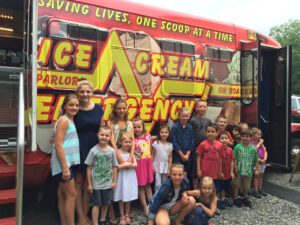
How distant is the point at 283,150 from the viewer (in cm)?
603

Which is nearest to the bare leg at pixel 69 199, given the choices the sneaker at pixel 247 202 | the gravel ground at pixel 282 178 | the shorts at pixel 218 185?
the shorts at pixel 218 185

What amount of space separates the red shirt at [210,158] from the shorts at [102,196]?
1439 mm

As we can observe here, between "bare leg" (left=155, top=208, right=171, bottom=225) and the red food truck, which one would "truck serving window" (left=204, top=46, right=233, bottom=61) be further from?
"bare leg" (left=155, top=208, right=171, bottom=225)

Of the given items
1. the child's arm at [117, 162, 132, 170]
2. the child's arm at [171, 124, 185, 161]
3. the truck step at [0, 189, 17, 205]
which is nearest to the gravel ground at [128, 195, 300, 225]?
the child's arm at [117, 162, 132, 170]

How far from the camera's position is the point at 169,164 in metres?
4.42

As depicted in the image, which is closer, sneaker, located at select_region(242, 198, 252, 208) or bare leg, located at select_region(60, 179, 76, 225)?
bare leg, located at select_region(60, 179, 76, 225)

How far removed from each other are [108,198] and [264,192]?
3060 millimetres

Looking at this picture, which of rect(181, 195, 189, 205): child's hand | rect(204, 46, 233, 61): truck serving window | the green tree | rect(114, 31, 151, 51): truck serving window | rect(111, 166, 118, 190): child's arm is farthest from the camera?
the green tree

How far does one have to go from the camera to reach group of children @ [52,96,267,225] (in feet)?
12.0

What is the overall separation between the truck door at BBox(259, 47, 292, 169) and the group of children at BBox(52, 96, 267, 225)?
34.5 inches

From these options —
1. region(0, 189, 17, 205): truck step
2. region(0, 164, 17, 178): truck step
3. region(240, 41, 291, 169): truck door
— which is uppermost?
region(240, 41, 291, 169): truck door

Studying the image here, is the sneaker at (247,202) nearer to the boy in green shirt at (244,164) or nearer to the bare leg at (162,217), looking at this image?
the boy in green shirt at (244,164)

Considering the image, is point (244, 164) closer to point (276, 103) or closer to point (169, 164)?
point (169, 164)

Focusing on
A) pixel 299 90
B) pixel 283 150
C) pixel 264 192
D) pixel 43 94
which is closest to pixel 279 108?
pixel 283 150
